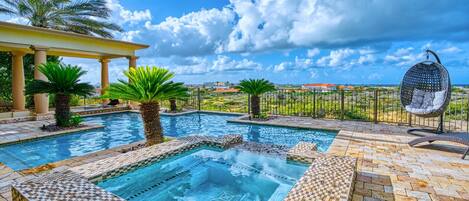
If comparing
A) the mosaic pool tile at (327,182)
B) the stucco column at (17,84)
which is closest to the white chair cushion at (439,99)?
the mosaic pool tile at (327,182)

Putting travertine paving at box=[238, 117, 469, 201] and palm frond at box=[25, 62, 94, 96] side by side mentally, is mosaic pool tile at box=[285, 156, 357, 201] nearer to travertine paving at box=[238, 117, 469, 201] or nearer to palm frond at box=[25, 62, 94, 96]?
travertine paving at box=[238, 117, 469, 201]

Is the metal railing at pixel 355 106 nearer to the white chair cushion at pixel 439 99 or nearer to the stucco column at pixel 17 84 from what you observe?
the white chair cushion at pixel 439 99

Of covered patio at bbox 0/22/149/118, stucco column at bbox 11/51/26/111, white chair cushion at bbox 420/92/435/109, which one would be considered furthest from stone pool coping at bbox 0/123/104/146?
white chair cushion at bbox 420/92/435/109

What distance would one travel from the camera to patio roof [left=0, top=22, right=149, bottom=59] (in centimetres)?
838

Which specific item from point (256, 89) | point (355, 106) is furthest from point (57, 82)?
point (355, 106)

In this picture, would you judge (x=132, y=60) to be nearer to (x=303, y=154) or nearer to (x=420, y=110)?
(x=303, y=154)

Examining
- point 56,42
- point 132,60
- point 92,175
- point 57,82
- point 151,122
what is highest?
point 56,42

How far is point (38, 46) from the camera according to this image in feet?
29.8

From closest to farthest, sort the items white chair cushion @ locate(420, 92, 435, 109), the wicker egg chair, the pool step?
the pool step → the wicker egg chair → white chair cushion @ locate(420, 92, 435, 109)

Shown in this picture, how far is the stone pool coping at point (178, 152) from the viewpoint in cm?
254

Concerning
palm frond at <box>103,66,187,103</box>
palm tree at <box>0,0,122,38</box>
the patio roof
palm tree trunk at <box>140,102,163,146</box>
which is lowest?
palm tree trunk at <box>140,102,163,146</box>

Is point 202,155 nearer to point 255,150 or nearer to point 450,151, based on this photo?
point 255,150

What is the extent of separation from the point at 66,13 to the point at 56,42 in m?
2.57

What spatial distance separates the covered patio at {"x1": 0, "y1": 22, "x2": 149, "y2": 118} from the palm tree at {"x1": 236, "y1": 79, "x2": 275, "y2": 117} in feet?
20.8
